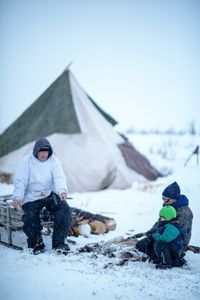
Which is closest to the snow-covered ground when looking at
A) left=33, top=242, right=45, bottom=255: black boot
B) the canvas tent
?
left=33, top=242, right=45, bottom=255: black boot

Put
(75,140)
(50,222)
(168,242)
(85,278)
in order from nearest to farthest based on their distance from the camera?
1. (85,278)
2. (168,242)
3. (50,222)
4. (75,140)

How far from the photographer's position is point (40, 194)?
4.71 metres

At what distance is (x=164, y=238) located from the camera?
4.09 m

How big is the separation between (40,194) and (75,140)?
5.10m

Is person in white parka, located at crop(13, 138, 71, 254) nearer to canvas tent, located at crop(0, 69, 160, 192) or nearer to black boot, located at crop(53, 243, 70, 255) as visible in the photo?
black boot, located at crop(53, 243, 70, 255)

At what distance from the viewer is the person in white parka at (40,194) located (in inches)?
173

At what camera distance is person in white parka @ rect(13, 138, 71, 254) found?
4406mm

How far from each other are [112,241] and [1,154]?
6.01 metres

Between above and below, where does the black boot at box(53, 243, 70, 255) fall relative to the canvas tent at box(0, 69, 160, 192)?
below

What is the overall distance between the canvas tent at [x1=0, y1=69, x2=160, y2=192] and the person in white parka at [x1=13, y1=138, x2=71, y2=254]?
4.44 meters

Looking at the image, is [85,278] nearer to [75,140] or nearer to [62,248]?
[62,248]

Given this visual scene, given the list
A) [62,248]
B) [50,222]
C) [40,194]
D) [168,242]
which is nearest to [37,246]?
[62,248]

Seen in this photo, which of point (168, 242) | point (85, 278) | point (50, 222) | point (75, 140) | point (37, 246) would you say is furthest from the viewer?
point (75, 140)

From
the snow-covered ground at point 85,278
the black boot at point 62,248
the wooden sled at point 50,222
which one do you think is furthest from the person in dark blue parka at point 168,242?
the wooden sled at point 50,222
